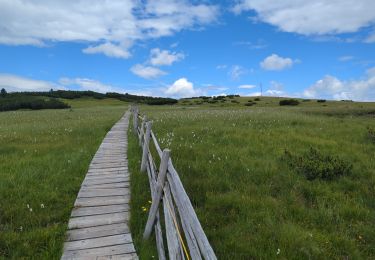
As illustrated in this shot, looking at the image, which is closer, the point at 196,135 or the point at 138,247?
the point at 138,247

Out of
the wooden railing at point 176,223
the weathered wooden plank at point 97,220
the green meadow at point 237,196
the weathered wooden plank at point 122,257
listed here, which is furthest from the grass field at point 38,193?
the wooden railing at point 176,223

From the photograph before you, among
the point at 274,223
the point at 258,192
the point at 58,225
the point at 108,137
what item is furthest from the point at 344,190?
the point at 108,137

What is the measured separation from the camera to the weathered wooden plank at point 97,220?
22.0 feet

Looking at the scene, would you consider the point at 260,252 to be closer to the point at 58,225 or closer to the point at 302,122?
the point at 58,225

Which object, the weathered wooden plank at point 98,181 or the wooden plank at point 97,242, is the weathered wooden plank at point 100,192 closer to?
the weathered wooden plank at point 98,181

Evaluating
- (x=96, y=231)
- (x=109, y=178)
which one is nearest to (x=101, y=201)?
(x=96, y=231)

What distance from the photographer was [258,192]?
334 inches

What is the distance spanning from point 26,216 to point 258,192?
569cm

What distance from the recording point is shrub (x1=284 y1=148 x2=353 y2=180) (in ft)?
31.9

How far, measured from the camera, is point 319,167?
32.5 feet

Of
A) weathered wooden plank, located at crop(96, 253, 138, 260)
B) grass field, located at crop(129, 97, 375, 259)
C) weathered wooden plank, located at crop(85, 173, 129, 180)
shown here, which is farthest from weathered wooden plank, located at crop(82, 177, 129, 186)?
weathered wooden plank, located at crop(96, 253, 138, 260)

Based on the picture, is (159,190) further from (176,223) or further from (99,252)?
(99,252)

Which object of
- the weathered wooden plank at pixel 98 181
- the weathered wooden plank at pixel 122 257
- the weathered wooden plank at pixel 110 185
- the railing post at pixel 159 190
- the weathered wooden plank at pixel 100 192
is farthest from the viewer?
the weathered wooden plank at pixel 98 181

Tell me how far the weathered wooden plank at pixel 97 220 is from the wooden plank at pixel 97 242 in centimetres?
64
